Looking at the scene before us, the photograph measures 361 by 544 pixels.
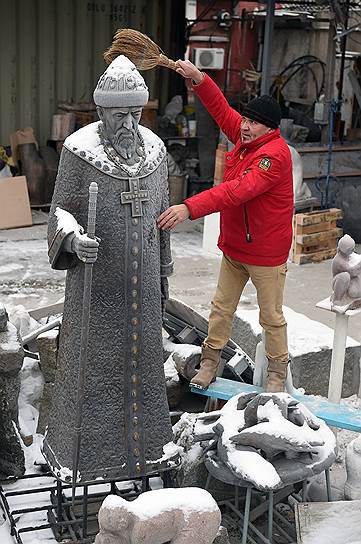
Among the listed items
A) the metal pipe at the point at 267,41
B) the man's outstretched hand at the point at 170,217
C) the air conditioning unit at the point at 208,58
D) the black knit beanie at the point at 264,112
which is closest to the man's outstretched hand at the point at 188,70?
the black knit beanie at the point at 264,112

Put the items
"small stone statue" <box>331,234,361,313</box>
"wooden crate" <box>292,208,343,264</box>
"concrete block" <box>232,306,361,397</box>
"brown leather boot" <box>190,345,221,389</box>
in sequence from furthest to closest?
"wooden crate" <box>292,208,343,264</box>
"concrete block" <box>232,306,361,397</box>
"small stone statue" <box>331,234,361,313</box>
"brown leather boot" <box>190,345,221,389</box>

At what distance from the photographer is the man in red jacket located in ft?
14.5

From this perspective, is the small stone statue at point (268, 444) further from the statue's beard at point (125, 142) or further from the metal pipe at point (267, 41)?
the metal pipe at point (267, 41)

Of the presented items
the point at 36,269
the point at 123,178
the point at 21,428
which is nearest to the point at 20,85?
the point at 36,269

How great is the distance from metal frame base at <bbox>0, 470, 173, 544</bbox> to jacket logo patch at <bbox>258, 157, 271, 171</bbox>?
5.14 feet

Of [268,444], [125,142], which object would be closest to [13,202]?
[125,142]

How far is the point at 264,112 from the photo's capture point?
450cm

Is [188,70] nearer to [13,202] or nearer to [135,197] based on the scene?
[135,197]

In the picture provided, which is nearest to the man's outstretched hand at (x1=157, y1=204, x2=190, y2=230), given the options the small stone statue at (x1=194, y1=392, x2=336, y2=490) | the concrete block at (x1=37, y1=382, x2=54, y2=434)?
the small stone statue at (x1=194, y1=392, x2=336, y2=490)

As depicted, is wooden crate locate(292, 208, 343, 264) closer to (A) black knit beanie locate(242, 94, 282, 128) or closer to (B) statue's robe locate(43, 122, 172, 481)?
(A) black knit beanie locate(242, 94, 282, 128)

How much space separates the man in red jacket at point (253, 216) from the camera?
441 cm

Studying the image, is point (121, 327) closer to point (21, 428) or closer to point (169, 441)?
point (169, 441)

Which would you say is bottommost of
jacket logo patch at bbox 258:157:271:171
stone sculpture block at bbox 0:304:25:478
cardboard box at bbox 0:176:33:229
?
cardboard box at bbox 0:176:33:229

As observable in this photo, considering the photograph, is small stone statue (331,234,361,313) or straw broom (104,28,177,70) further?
small stone statue (331,234,361,313)
